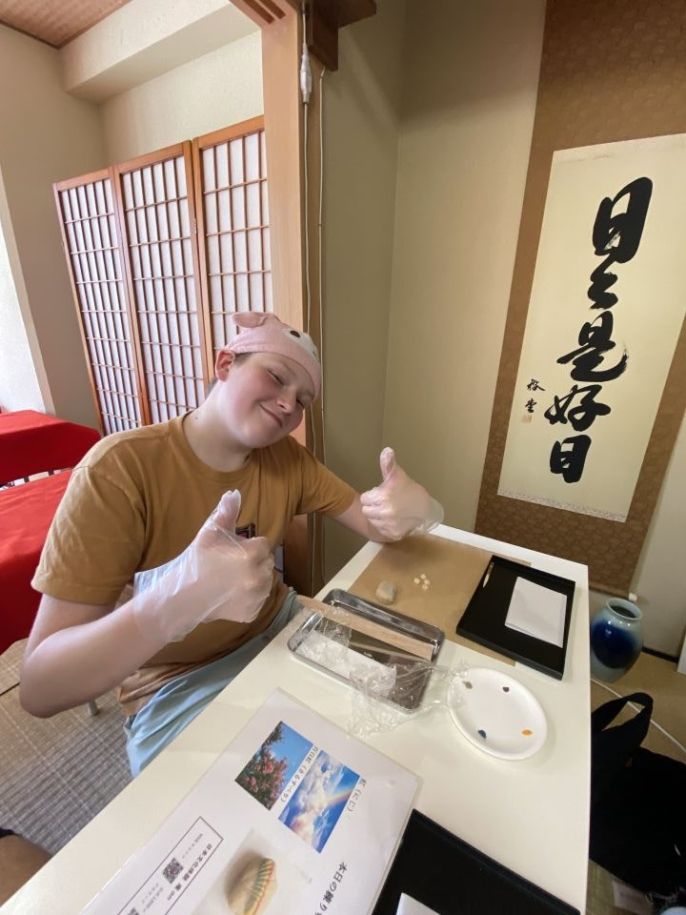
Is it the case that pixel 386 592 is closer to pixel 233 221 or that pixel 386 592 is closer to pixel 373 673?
pixel 373 673

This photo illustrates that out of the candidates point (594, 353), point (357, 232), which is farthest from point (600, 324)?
point (357, 232)

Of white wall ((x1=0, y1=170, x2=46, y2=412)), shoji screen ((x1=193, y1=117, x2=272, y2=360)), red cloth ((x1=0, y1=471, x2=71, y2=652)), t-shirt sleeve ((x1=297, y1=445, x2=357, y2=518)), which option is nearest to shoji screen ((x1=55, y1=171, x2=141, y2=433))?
white wall ((x1=0, y1=170, x2=46, y2=412))

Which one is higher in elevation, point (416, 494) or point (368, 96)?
point (368, 96)

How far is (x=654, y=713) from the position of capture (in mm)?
1462

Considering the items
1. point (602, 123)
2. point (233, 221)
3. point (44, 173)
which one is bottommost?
point (233, 221)

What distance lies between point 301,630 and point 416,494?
0.44 meters

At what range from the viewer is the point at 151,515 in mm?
751

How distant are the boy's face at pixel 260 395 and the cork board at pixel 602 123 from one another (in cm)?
119

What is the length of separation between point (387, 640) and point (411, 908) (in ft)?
1.17

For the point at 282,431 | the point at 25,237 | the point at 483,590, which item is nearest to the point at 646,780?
the point at 483,590

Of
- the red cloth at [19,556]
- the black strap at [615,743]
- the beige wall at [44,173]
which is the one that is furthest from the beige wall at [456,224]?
the beige wall at [44,173]

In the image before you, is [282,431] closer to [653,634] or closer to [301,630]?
[301,630]

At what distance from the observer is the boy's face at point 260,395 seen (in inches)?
31.1

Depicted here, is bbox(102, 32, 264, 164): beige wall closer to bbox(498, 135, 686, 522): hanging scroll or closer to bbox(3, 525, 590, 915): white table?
bbox(498, 135, 686, 522): hanging scroll
